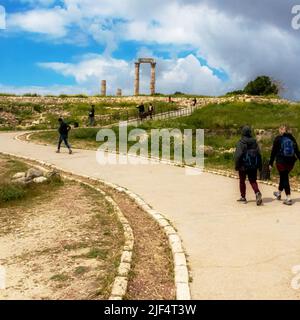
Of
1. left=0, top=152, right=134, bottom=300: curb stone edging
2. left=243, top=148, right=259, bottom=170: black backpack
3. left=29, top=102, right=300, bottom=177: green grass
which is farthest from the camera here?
left=29, top=102, right=300, bottom=177: green grass

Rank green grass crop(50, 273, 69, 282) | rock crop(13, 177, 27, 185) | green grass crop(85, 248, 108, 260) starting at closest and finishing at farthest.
→ green grass crop(50, 273, 69, 282) < green grass crop(85, 248, 108, 260) < rock crop(13, 177, 27, 185)

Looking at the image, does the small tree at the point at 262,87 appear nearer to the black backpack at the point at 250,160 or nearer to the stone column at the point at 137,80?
the stone column at the point at 137,80

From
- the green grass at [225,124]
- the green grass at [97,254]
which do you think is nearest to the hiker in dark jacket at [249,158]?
the green grass at [97,254]

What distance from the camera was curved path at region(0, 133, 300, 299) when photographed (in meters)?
5.63

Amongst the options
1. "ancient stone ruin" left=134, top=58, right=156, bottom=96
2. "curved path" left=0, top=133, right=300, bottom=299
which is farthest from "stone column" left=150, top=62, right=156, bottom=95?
"curved path" left=0, top=133, right=300, bottom=299

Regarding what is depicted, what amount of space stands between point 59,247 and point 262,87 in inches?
2225

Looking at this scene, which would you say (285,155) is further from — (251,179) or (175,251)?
(175,251)

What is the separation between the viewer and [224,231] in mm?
7969

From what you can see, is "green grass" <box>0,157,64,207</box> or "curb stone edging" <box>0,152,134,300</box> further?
"green grass" <box>0,157,64,207</box>

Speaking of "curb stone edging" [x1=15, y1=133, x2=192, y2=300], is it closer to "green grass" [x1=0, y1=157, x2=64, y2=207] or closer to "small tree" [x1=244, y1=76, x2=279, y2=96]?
"green grass" [x1=0, y1=157, x2=64, y2=207]

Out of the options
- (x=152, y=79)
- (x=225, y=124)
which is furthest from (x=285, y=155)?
(x=152, y=79)

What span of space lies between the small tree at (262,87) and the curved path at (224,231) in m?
47.8

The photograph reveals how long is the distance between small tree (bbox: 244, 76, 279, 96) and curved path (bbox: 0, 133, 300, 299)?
4783 centimetres
